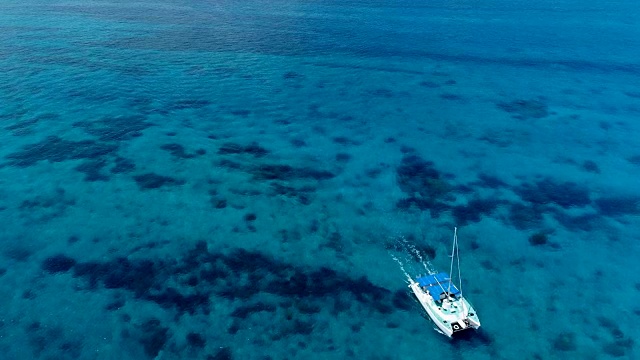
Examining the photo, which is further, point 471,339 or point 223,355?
point 471,339

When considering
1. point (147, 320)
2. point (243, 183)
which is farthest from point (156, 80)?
point (147, 320)

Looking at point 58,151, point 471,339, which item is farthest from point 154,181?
point 471,339

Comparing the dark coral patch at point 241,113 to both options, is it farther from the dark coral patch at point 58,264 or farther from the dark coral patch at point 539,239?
the dark coral patch at point 539,239

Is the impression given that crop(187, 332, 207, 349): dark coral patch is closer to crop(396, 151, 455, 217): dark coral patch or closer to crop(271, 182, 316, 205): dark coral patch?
crop(271, 182, 316, 205): dark coral patch

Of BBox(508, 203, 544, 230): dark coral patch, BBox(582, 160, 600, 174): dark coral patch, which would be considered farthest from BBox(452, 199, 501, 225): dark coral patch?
BBox(582, 160, 600, 174): dark coral patch

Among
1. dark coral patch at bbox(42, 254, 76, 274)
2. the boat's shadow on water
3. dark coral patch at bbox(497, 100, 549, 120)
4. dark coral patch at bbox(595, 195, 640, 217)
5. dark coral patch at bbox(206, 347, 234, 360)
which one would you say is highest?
dark coral patch at bbox(497, 100, 549, 120)

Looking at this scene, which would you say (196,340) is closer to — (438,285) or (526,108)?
(438,285)
